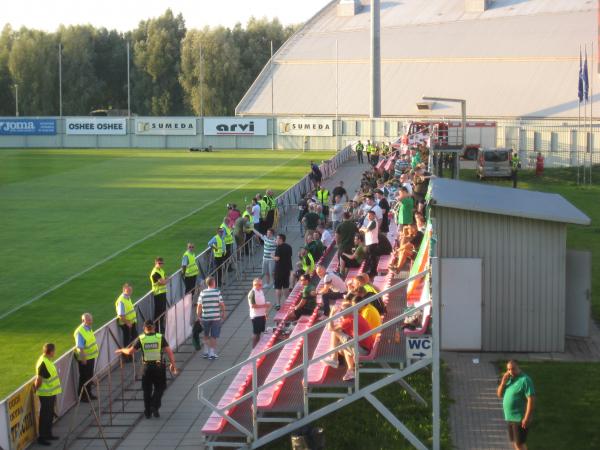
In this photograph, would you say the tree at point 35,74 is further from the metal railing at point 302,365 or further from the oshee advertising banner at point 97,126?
the metal railing at point 302,365

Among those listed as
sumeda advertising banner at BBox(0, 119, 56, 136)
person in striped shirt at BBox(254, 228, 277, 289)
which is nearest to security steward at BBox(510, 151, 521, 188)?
person in striped shirt at BBox(254, 228, 277, 289)

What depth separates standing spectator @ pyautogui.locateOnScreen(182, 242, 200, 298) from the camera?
23516mm

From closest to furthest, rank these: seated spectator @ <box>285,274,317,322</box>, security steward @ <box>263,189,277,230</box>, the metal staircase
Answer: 1. the metal staircase
2. seated spectator @ <box>285,274,317,322</box>
3. security steward @ <box>263,189,277,230</box>

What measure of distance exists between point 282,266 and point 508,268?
602 cm

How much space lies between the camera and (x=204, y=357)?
1995 centimetres

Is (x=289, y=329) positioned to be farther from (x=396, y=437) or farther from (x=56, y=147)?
(x=56, y=147)

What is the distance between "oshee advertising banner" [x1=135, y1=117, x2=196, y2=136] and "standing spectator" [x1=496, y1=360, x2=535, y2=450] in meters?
70.5

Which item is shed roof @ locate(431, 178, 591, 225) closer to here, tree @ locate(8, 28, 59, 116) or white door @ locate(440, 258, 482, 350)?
white door @ locate(440, 258, 482, 350)

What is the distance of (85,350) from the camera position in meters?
16.9

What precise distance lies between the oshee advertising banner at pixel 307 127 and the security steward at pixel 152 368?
64349 mm

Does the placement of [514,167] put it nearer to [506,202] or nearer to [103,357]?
[506,202]

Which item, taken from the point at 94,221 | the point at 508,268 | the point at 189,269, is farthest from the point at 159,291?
the point at 94,221

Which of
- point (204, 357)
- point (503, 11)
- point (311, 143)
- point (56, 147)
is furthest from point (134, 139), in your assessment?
point (204, 357)

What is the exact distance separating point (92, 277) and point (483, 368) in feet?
45.9
